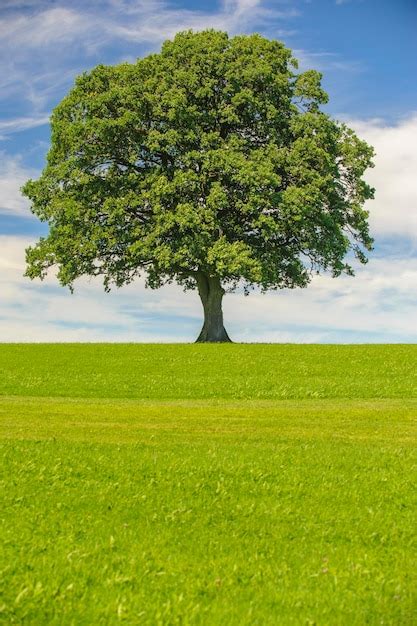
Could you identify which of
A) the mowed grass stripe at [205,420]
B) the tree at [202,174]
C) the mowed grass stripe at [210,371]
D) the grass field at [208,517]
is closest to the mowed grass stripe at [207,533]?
the grass field at [208,517]

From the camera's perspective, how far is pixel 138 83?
42656 mm

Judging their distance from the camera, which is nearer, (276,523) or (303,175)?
(276,523)

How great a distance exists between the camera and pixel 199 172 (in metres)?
41.6

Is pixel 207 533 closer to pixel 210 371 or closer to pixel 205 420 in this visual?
pixel 205 420

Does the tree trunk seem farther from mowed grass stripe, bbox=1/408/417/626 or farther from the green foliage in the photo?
mowed grass stripe, bbox=1/408/417/626

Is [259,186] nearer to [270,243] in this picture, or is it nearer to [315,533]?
[270,243]

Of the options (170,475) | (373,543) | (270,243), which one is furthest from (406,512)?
(270,243)

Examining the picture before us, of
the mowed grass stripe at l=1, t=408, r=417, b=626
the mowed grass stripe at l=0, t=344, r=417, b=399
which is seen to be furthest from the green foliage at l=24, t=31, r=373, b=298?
the mowed grass stripe at l=1, t=408, r=417, b=626

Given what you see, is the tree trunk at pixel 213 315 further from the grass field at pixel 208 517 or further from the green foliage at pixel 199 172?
the grass field at pixel 208 517

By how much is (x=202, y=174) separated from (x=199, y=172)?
1.16 m

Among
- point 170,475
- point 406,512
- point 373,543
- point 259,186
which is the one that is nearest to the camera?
point 373,543

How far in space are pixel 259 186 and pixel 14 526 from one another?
103 feet

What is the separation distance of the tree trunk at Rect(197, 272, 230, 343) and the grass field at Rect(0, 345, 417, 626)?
20.6 meters

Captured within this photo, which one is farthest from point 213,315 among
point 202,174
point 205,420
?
point 205,420
